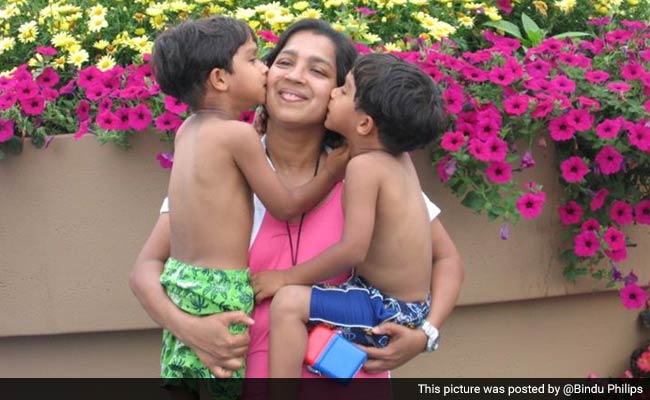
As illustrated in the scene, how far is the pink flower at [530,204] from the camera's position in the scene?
137 inches

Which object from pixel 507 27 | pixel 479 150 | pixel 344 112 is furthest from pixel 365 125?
pixel 507 27

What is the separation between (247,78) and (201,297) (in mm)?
594

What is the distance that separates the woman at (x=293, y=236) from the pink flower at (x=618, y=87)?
3.13 feet

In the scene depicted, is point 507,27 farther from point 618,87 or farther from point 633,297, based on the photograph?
point 633,297

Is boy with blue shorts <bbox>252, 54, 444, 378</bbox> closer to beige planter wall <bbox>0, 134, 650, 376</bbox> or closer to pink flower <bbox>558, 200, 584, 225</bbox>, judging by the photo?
beige planter wall <bbox>0, 134, 650, 376</bbox>

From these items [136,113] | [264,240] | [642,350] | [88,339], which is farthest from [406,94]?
[642,350]

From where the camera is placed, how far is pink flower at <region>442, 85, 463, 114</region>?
3.48 metres

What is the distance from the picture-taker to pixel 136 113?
352 cm

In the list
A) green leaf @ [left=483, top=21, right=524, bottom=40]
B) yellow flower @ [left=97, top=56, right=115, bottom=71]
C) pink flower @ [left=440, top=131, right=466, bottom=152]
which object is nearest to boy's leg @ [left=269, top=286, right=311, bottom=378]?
pink flower @ [left=440, top=131, right=466, bottom=152]

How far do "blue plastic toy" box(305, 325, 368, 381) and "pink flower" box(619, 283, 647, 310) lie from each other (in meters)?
1.42

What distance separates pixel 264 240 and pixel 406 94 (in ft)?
1.82

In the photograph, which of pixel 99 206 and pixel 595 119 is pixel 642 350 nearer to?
pixel 595 119

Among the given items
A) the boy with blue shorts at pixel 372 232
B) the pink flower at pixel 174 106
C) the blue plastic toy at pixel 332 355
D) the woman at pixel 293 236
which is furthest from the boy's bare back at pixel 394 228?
the pink flower at pixel 174 106

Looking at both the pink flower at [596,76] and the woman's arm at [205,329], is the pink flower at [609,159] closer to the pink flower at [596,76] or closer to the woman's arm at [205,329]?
the pink flower at [596,76]
